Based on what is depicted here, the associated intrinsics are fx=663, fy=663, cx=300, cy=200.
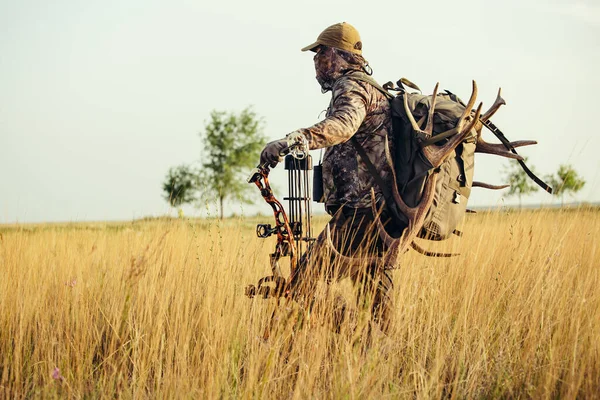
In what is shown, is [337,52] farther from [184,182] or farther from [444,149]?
[184,182]

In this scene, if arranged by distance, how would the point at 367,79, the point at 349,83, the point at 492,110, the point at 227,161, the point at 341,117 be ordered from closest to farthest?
the point at 341,117 → the point at 349,83 → the point at 367,79 → the point at 492,110 → the point at 227,161

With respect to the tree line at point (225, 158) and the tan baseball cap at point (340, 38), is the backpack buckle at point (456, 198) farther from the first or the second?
the tree line at point (225, 158)

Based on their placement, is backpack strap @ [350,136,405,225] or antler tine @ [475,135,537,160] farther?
antler tine @ [475,135,537,160]

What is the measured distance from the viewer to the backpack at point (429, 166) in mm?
4336

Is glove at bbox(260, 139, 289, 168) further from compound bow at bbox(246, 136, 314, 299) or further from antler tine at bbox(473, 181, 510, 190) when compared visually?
antler tine at bbox(473, 181, 510, 190)

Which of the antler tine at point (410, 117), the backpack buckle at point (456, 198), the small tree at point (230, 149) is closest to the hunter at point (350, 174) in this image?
the antler tine at point (410, 117)

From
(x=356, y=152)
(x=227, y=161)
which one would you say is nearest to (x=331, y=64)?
(x=356, y=152)

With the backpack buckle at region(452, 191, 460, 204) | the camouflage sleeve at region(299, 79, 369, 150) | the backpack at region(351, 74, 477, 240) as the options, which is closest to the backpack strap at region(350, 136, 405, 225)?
the backpack at region(351, 74, 477, 240)

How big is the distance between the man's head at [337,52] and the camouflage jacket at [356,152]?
0.19 metres

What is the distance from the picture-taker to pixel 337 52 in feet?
14.4

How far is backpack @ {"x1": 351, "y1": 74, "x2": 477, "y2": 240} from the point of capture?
4.34 metres

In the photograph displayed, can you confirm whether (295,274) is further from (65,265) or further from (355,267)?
(65,265)

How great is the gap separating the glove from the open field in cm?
75

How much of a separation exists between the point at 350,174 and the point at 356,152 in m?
0.15
